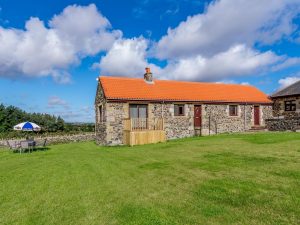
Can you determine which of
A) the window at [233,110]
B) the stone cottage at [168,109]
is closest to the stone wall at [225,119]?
the stone cottage at [168,109]

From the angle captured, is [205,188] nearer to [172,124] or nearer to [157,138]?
[157,138]

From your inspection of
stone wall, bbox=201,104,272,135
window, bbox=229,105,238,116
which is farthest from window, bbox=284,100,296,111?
window, bbox=229,105,238,116

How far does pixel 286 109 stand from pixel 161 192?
23308 millimetres

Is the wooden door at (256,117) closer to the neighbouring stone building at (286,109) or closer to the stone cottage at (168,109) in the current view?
the stone cottage at (168,109)

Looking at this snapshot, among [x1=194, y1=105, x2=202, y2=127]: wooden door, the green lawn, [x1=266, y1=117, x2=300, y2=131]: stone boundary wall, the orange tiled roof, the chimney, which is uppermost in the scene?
the chimney

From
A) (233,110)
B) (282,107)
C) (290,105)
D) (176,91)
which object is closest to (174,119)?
(176,91)

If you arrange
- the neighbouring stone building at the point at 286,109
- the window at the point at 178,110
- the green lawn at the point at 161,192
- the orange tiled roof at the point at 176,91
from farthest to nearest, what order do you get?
the window at the point at 178,110 < the neighbouring stone building at the point at 286,109 < the orange tiled roof at the point at 176,91 < the green lawn at the point at 161,192

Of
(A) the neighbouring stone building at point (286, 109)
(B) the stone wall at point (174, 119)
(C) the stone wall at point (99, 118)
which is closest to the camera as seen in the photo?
(C) the stone wall at point (99, 118)

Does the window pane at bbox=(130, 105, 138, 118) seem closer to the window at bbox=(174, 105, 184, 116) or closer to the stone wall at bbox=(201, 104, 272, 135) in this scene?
the window at bbox=(174, 105, 184, 116)

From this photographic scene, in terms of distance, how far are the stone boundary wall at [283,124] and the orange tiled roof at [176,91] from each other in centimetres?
299

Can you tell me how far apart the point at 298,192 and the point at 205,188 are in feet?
7.40

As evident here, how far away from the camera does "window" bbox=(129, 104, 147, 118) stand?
71.1ft

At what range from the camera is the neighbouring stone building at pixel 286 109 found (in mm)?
22936

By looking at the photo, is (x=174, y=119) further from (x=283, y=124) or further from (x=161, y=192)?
(x=161, y=192)
